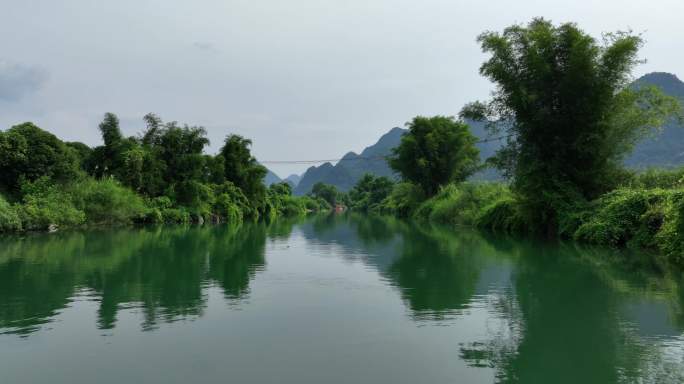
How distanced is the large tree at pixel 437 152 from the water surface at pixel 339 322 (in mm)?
35227

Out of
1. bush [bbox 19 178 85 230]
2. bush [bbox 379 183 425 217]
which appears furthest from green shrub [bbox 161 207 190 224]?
bush [bbox 379 183 425 217]

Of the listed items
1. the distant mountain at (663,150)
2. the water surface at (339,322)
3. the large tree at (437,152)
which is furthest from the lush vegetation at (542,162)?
the distant mountain at (663,150)

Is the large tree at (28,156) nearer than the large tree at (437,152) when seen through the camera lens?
Yes

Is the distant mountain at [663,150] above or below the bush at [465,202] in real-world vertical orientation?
above

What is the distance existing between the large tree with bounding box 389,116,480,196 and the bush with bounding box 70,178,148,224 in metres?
26.1

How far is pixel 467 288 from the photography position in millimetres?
10211

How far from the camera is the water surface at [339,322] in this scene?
5309 mm

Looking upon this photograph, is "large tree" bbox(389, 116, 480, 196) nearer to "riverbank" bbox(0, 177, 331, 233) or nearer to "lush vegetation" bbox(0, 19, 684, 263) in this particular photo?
"lush vegetation" bbox(0, 19, 684, 263)

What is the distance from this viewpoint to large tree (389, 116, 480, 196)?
48.9m

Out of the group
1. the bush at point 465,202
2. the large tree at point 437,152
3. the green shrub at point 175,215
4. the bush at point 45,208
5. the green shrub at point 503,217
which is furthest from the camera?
the large tree at point 437,152

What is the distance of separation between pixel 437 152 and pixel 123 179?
27.9m

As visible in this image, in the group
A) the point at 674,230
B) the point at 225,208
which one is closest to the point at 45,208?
the point at 225,208

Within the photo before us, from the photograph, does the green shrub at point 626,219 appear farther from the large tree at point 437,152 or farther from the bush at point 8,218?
the large tree at point 437,152

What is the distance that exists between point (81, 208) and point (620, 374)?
29564 millimetres
